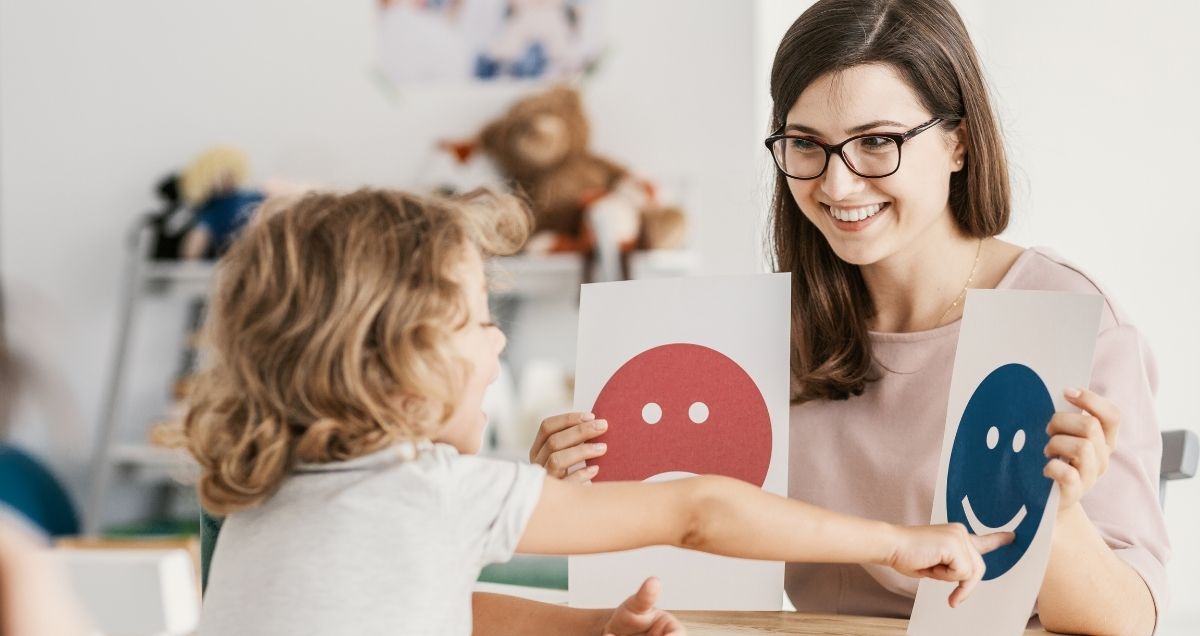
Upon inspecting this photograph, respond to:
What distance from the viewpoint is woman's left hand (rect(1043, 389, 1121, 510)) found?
0.73m

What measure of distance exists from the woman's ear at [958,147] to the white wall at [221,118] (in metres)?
→ 1.67

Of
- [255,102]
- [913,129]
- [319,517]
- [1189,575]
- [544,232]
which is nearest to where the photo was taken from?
[319,517]

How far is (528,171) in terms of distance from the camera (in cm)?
278

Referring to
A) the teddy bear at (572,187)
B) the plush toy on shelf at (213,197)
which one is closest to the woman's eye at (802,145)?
the teddy bear at (572,187)

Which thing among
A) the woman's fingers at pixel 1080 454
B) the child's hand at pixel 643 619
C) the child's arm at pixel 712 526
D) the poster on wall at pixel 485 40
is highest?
the poster on wall at pixel 485 40

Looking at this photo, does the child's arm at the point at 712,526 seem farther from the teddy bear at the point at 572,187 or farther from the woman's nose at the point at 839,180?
the teddy bear at the point at 572,187

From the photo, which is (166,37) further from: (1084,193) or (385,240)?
(385,240)

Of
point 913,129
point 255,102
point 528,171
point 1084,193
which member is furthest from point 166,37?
point 913,129

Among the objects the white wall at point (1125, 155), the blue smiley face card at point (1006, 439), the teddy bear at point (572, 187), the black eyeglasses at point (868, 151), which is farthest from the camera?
the teddy bear at point (572, 187)

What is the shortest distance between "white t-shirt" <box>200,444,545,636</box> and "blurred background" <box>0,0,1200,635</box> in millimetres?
1876

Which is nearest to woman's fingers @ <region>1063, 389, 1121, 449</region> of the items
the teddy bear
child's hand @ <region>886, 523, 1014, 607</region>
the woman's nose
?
child's hand @ <region>886, 523, 1014, 607</region>

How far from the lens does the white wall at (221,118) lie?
284cm

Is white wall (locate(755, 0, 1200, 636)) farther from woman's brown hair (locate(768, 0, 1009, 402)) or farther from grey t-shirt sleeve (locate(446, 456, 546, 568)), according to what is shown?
grey t-shirt sleeve (locate(446, 456, 546, 568))

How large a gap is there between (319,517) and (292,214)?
0.20 m
